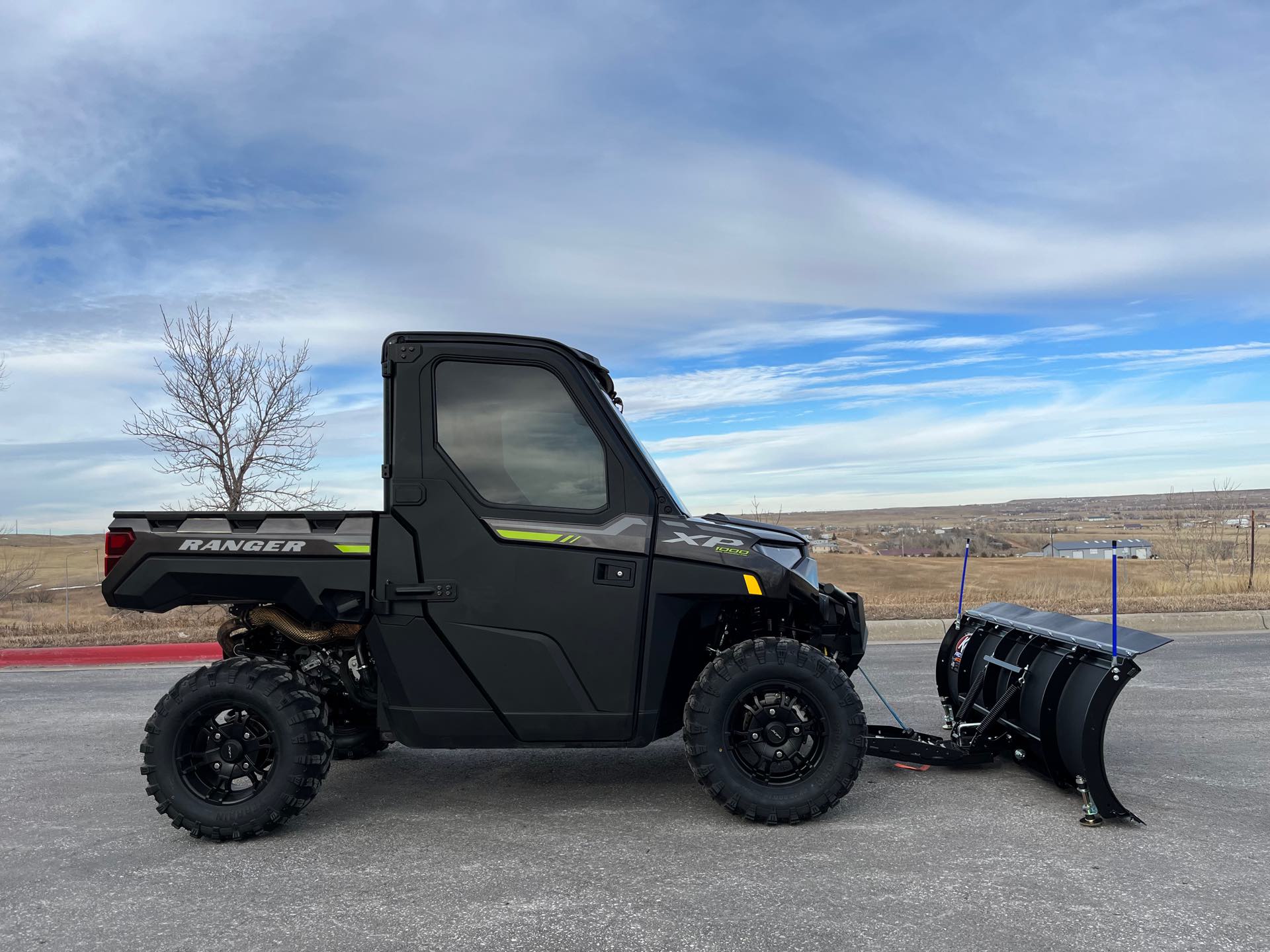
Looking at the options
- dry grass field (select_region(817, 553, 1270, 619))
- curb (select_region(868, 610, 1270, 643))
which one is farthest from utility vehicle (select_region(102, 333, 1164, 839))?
Answer: dry grass field (select_region(817, 553, 1270, 619))

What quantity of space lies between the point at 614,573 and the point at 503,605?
58cm

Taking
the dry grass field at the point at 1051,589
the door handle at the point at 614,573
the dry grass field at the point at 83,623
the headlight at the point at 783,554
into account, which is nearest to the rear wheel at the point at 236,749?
the door handle at the point at 614,573

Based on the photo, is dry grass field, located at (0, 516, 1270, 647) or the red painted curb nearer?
the red painted curb

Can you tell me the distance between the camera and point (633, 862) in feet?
14.1

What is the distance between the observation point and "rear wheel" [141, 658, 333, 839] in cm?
475

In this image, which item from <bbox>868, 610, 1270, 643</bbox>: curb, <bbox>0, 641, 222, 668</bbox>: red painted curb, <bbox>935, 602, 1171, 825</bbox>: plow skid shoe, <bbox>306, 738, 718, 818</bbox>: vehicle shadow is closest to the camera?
<bbox>935, 602, 1171, 825</bbox>: plow skid shoe

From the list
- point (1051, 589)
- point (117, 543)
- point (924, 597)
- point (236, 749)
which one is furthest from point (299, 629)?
point (1051, 589)

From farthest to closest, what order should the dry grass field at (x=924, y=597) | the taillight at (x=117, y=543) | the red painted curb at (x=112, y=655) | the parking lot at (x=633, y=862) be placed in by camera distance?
the dry grass field at (x=924, y=597), the red painted curb at (x=112, y=655), the taillight at (x=117, y=543), the parking lot at (x=633, y=862)

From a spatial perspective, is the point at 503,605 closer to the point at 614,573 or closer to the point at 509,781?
the point at 614,573

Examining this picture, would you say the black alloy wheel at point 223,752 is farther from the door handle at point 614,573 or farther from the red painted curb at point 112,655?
the red painted curb at point 112,655

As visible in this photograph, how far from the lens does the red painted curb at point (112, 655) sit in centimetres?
1119

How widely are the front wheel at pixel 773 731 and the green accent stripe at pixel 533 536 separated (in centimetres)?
102

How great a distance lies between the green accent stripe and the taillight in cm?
194

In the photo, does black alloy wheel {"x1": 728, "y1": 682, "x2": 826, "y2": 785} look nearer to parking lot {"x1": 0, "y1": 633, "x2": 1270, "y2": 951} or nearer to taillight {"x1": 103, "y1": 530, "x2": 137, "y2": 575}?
parking lot {"x1": 0, "y1": 633, "x2": 1270, "y2": 951}
